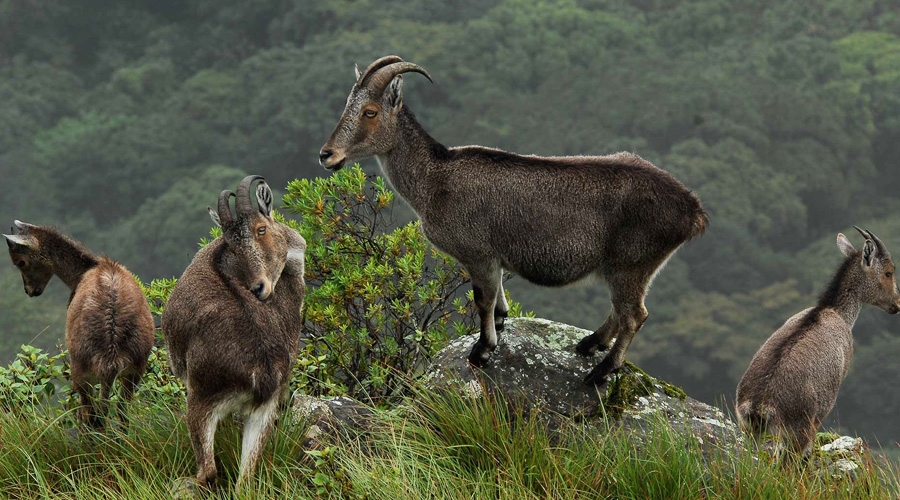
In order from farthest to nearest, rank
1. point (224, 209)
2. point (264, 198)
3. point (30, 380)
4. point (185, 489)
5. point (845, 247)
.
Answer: point (845, 247) → point (30, 380) → point (264, 198) → point (224, 209) → point (185, 489)

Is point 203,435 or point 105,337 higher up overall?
point 105,337

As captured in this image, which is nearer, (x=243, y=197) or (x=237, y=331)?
(x=237, y=331)

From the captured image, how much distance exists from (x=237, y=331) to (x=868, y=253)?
6.19 metres

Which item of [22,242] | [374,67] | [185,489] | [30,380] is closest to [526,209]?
[374,67]

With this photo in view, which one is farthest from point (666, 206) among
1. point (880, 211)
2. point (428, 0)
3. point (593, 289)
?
point (428, 0)

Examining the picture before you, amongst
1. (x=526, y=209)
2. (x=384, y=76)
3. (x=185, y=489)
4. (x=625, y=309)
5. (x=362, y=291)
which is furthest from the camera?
(x=362, y=291)

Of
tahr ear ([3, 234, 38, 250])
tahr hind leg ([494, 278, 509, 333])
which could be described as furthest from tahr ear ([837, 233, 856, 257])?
tahr ear ([3, 234, 38, 250])

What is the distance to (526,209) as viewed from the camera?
777cm

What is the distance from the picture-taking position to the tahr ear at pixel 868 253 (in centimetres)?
1021

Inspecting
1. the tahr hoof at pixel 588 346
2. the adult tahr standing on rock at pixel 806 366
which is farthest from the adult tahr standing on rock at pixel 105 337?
the adult tahr standing on rock at pixel 806 366

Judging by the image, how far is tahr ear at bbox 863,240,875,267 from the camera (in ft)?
33.5

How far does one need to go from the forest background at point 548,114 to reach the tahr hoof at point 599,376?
37.5 metres

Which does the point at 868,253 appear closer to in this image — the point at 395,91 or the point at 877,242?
the point at 877,242

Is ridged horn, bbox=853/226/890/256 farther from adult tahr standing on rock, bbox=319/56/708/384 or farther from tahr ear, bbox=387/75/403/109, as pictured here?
tahr ear, bbox=387/75/403/109
